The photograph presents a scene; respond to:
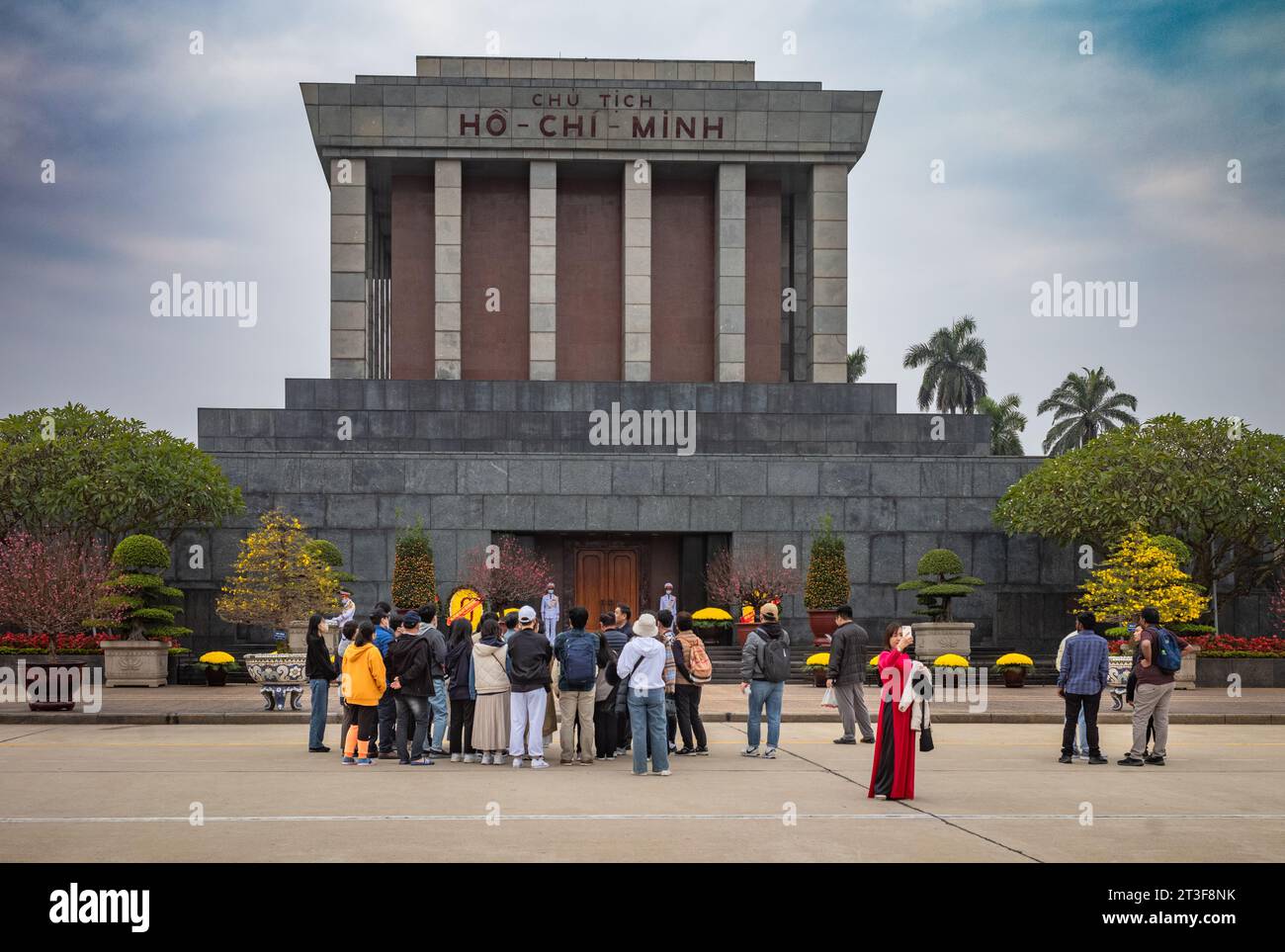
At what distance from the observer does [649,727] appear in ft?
50.3

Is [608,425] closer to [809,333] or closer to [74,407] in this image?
[809,333]

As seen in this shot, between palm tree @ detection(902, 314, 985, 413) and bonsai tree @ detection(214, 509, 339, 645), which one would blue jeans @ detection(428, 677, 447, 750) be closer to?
bonsai tree @ detection(214, 509, 339, 645)

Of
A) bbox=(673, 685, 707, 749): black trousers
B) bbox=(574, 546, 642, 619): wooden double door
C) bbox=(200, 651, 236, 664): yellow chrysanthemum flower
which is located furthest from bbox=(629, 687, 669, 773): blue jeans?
bbox=(574, 546, 642, 619): wooden double door

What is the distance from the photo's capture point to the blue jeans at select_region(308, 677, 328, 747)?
57.5ft

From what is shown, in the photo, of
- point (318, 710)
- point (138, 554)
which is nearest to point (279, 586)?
Answer: point (138, 554)

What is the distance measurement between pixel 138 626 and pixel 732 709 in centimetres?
1277

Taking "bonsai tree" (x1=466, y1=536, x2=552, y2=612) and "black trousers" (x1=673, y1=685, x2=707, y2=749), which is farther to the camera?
"bonsai tree" (x1=466, y1=536, x2=552, y2=612)

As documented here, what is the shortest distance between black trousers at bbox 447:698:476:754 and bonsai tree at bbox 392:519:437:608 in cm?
1617

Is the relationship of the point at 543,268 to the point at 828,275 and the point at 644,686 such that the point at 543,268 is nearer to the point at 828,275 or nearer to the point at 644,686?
the point at 828,275

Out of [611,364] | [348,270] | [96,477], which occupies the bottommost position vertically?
[96,477]

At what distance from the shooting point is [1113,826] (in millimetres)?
11523

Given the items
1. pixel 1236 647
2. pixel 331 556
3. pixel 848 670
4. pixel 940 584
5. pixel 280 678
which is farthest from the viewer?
pixel 331 556
